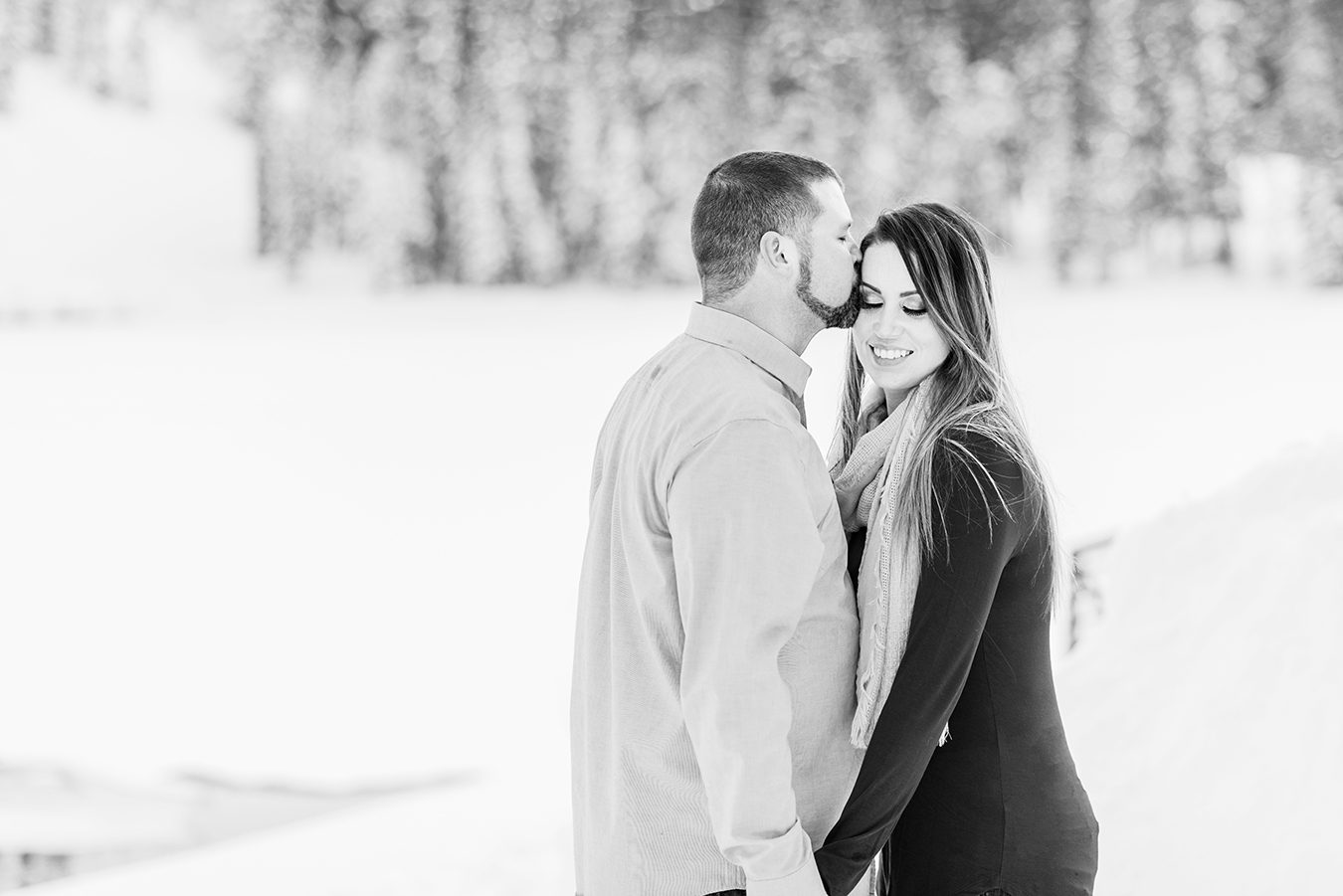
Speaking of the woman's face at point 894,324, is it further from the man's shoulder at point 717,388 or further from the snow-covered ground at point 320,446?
the snow-covered ground at point 320,446

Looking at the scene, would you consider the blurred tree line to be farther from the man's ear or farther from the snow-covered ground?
the man's ear

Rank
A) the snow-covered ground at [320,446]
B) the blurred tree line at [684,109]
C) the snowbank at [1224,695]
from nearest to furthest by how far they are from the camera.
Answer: the snowbank at [1224,695]
the snow-covered ground at [320,446]
the blurred tree line at [684,109]

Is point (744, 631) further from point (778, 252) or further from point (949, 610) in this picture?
point (778, 252)

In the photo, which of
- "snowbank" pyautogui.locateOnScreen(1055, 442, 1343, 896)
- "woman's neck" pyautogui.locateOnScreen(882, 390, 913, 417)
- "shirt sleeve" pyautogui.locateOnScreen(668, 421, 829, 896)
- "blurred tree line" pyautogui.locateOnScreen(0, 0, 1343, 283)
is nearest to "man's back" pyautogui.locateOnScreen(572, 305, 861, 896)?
"shirt sleeve" pyautogui.locateOnScreen(668, 421, 829, 896)

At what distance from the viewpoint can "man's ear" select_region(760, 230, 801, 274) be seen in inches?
46.3

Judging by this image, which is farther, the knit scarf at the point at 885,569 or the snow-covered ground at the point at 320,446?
the snow-covered ground at the point at 320,446

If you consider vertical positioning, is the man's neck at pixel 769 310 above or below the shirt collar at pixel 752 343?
above

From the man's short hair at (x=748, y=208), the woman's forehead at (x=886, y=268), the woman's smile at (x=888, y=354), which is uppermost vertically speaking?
the man's short hair at (x=748, y=208)

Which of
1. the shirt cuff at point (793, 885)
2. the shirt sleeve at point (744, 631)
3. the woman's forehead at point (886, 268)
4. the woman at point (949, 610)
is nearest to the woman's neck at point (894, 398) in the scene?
the woman at point (949, 610)

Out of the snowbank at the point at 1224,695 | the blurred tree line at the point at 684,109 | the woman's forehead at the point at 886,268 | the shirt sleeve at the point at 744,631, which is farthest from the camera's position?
the blurred tree line at the point at 684,109

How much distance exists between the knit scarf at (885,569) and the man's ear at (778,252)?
0.24 metres

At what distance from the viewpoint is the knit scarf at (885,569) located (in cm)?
121

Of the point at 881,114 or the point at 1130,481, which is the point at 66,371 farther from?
the point at 1130,481

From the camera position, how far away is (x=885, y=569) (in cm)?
124
